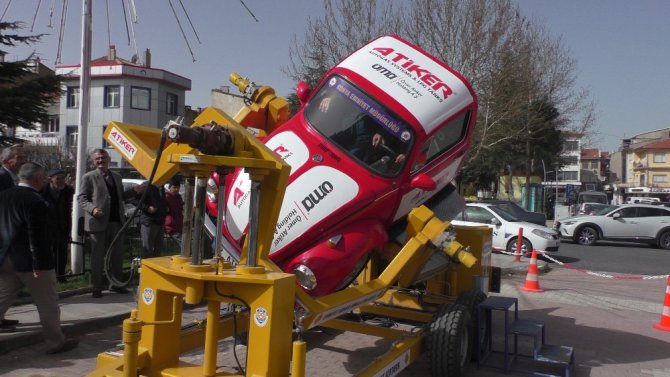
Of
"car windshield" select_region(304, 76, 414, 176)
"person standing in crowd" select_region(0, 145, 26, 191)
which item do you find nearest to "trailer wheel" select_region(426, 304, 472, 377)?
"car windshield" select_region(304, 76, 414, 176)

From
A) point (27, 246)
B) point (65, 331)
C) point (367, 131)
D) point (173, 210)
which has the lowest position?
point (65, 331)

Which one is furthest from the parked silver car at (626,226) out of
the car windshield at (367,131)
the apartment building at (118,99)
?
the apartment building at (118,99)

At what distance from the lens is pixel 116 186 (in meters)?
8.15

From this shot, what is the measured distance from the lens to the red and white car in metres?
5.18

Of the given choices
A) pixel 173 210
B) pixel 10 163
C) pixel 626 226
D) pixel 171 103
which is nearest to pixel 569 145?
pixel 626 226

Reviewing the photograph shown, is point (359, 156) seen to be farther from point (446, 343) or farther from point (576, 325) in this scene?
point (576, 325)

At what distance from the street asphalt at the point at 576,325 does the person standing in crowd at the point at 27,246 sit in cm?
63

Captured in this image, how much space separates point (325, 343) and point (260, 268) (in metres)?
3.61

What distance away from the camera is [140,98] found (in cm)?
4122

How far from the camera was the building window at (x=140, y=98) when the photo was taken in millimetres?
40844

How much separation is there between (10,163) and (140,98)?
120 feet

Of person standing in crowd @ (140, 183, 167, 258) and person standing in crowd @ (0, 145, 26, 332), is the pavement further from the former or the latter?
person standing in crowd @ (140, 183, 167, 258)

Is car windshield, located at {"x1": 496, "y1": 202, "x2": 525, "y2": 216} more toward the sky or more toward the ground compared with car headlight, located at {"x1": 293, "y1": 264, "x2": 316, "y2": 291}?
more toward the sky

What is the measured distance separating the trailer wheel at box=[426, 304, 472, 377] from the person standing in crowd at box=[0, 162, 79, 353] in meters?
3.66
